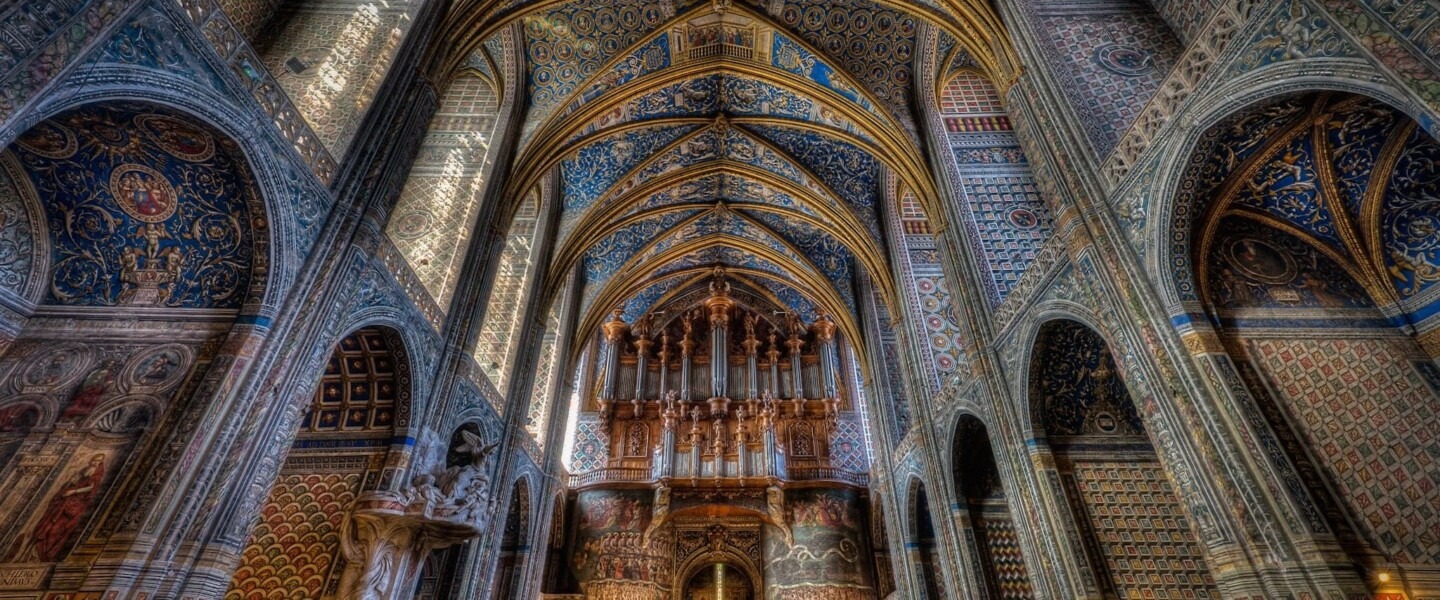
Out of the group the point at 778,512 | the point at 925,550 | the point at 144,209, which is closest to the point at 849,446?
the point at 778,512

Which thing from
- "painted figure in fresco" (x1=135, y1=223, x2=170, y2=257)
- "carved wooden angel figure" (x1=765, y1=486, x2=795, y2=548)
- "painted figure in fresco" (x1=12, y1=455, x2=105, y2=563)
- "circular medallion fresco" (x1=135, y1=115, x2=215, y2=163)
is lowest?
"painted figure in fresco" (x1=12, y1=455, x2=105, y2=563)

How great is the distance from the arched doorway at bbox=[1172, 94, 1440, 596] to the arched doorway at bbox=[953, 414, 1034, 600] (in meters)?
4.88

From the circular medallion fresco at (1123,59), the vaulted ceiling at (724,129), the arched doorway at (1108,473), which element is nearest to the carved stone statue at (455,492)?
the vaulted ceiling at (724,129)

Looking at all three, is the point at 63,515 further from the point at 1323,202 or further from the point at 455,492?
the point at 1323,202

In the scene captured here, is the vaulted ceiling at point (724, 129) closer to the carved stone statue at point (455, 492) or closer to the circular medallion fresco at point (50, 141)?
the circular medallion fresco at point (50, 141)

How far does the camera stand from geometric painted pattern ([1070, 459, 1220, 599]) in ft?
22.4

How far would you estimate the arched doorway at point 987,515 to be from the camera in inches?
389

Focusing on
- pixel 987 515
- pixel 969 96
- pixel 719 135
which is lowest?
pixel 987 515

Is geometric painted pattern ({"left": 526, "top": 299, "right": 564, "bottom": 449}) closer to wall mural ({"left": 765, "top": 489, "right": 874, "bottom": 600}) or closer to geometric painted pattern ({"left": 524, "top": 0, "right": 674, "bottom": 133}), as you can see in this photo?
geometric painted pattern ({"left": 524, "top": 0, "right": 674, "bottom": 133})

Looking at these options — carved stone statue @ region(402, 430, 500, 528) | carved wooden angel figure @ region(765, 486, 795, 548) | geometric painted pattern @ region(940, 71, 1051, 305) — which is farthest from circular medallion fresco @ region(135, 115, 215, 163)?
carved wooden angel figure @ region(765, 486, 795, 548)

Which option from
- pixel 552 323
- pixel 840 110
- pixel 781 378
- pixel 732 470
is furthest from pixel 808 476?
pixel 840 110

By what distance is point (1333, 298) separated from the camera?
18.1 ft

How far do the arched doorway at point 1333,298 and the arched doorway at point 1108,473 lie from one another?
1.85 metres

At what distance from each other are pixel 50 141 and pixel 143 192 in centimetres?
63
